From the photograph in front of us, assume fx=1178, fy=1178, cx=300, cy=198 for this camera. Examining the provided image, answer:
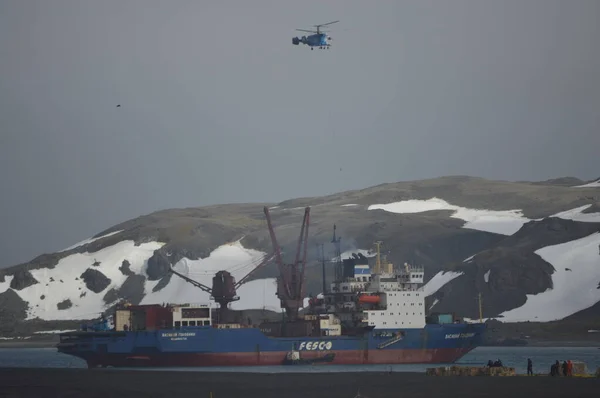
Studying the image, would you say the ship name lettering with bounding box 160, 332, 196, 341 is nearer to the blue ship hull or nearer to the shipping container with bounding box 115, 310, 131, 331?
the blue ship hull

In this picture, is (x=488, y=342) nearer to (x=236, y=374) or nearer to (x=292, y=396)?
(x=236, y=374)

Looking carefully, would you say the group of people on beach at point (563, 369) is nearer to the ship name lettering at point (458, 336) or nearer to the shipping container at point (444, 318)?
the ship name lettering at point (458, 336)

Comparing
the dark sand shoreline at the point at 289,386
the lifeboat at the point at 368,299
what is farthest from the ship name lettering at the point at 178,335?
the dark sand shoreline at the point at 289,386

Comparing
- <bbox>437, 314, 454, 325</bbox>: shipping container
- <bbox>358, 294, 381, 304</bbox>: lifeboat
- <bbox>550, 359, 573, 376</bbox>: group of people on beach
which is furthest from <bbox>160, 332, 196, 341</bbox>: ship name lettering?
<bbox>550, 359, 573, 376</bbox>: group of people on beach

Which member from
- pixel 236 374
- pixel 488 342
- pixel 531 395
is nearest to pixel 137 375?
pixel 236 374

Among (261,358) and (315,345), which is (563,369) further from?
(261,358)

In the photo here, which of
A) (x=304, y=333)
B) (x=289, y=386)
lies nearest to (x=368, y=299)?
(x=304, y=333)
